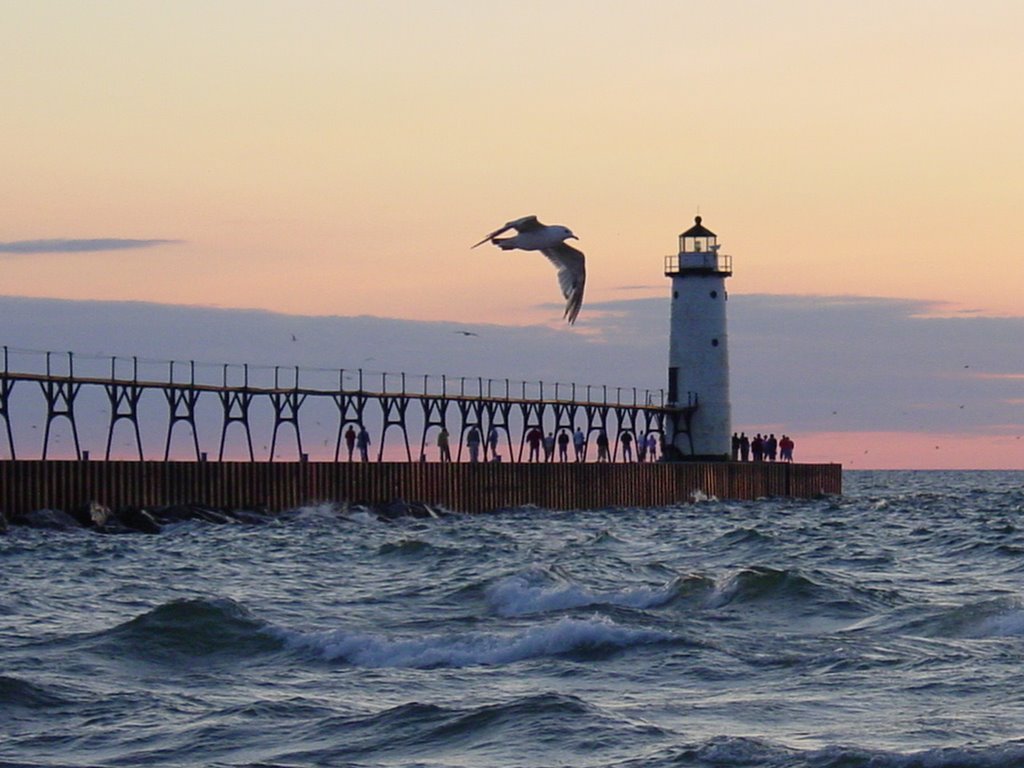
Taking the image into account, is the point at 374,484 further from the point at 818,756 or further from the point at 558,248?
the point at 818,756

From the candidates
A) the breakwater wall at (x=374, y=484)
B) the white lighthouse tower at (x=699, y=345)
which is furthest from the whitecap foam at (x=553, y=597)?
the white lighthouse tower at (x=699, y=345)

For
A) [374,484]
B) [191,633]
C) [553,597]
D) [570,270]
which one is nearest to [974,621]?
[553,597]

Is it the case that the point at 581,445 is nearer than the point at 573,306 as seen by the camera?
No

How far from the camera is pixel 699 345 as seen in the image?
57656 millimetres

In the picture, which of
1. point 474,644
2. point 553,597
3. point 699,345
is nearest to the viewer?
point 474,644

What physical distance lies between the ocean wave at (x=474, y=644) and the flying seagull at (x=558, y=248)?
2870mm

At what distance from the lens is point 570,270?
51.2ft

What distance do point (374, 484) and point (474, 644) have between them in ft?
91.8

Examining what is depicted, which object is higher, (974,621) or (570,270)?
(570,270)

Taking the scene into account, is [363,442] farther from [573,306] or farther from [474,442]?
[573,306]

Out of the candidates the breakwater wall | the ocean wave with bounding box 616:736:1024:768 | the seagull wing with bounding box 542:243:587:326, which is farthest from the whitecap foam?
the breakwater wall

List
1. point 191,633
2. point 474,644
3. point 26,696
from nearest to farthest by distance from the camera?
point 26,696
point 474,644
point 191,633

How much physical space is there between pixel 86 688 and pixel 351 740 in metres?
2.95

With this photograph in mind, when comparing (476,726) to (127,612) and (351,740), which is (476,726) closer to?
(351,740)
